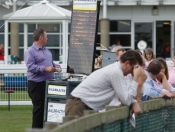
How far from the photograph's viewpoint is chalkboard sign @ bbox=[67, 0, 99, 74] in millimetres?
13344

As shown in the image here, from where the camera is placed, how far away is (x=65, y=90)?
1261 cm

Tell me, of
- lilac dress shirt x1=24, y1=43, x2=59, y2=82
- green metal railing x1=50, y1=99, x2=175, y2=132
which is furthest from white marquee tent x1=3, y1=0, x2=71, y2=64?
green metal railing x1=50, y1=99, x2=175, y2=132

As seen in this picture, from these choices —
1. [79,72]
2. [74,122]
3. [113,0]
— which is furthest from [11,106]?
[113,0]

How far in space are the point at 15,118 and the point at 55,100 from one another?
4722mm

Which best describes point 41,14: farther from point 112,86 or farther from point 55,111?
point 112,86

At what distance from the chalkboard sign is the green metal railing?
2.91 metres

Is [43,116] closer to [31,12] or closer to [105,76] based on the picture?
[105,76]

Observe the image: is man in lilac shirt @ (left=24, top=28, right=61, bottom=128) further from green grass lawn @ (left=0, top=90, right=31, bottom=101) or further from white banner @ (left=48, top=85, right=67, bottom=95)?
green grass lawn @ (left=0, top=90, right=31, bottom=101)

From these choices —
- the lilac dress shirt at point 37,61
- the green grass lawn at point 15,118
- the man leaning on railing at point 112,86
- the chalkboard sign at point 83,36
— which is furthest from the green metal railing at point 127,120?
the green grass lawn at point 15,118

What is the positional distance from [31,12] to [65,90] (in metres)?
13.0

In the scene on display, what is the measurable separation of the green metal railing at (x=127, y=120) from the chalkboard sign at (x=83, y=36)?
9.54 ft

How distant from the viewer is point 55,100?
12.9 m

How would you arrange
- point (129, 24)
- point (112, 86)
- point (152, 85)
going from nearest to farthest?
1. point (112, 86)
2. point (152, 85)
3. point (129, 24)

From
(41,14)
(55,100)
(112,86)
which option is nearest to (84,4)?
(55,100)
